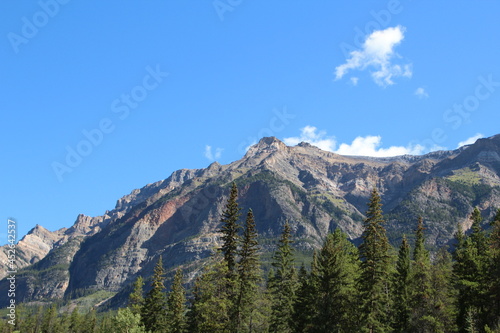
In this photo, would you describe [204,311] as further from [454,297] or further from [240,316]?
[454,297]

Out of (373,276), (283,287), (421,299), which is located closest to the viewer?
(373,276)

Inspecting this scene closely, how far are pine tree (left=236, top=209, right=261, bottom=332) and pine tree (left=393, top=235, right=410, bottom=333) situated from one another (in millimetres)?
20876

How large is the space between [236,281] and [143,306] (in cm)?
3206

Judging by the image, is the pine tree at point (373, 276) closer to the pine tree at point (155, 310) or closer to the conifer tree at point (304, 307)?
the conifer tree at point (304, 307)

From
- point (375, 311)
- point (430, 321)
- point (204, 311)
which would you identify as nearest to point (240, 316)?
point (204, 311)

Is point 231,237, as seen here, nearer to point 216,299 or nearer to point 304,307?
point 216,299

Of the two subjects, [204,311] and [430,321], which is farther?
[430,321]

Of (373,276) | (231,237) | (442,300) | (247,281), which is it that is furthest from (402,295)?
(231,237)

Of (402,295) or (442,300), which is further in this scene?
(402,295)

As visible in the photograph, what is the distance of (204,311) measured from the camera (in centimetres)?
4738

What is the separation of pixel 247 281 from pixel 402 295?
928 inches

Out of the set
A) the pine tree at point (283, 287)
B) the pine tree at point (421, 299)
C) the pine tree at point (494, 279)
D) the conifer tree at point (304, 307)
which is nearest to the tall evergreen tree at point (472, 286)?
the pine tree at point (494, 279)

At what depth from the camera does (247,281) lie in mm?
49344

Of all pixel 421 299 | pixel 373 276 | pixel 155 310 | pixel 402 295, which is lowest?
pixel 421 299
